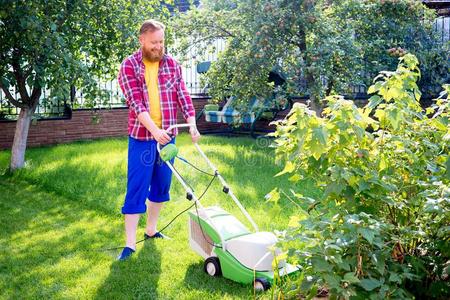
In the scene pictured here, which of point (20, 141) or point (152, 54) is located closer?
point (152, 54)

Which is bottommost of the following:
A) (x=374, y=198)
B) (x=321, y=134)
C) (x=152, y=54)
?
(x=374, y=198)

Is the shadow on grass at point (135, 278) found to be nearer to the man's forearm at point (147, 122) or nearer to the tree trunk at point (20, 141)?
the man's forearm at point (147, 122)

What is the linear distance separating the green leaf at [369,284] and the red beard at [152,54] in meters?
2.23

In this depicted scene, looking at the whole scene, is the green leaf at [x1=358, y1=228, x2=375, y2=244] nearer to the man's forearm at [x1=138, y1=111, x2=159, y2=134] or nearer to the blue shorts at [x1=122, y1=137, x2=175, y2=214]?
the man's forearm at [x1=138, y1=111, x2=159, y2=134]

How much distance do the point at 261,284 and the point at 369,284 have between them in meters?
1.07

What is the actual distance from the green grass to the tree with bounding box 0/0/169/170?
0.93 metres

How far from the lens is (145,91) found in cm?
399

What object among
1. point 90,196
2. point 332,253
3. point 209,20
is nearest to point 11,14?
point 90,196

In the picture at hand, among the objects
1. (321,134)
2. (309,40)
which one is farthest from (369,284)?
(309,40)

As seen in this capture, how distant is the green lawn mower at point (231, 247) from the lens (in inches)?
131

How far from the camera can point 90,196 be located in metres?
5.76

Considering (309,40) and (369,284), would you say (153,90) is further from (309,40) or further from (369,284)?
(309,40)

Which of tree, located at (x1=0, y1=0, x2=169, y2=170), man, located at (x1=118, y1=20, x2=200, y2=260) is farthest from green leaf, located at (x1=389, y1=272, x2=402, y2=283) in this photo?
tree, located at (x1=0, y1=0, x2=169, y2=170)

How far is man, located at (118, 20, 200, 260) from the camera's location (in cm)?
392
